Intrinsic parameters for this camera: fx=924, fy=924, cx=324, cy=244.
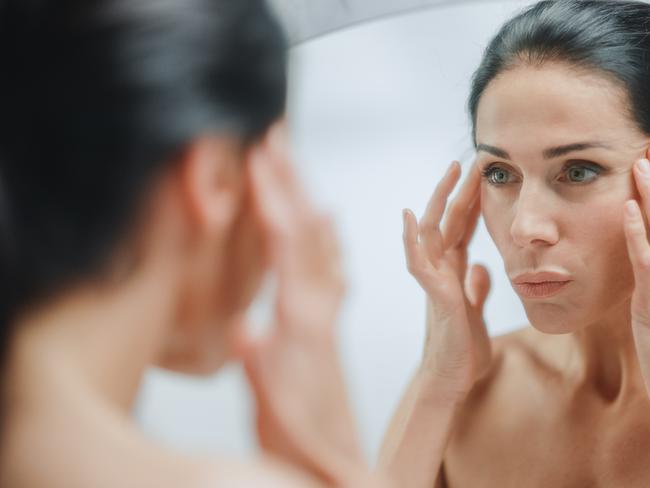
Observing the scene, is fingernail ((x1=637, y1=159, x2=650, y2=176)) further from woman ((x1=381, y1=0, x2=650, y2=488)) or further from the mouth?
the mouth

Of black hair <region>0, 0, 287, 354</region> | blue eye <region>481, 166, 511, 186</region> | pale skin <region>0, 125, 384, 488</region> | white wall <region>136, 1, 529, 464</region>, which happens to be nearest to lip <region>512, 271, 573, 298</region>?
blue eye <region>481, 166, 511, 186</region>

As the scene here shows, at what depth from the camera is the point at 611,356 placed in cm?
103

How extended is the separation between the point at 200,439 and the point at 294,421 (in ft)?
1.57

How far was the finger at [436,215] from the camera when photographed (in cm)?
99

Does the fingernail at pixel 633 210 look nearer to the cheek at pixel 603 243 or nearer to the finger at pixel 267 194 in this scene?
the cheek at pixel 603 243

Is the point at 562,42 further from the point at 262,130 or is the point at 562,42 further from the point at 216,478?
the point at 216,478

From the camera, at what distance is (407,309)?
48.5 inches

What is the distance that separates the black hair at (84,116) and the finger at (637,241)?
0.51 m

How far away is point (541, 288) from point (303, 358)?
16.6 inches

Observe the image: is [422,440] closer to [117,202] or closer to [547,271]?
[547,271]

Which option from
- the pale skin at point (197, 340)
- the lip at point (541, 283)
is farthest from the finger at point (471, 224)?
the pale skin at point (197, 340)

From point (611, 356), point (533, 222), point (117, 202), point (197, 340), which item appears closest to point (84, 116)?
point (117, 202)

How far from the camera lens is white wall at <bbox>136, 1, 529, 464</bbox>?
3.42 ft

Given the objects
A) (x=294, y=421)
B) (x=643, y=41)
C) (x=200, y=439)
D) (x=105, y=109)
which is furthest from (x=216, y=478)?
(x=643, y=41)
